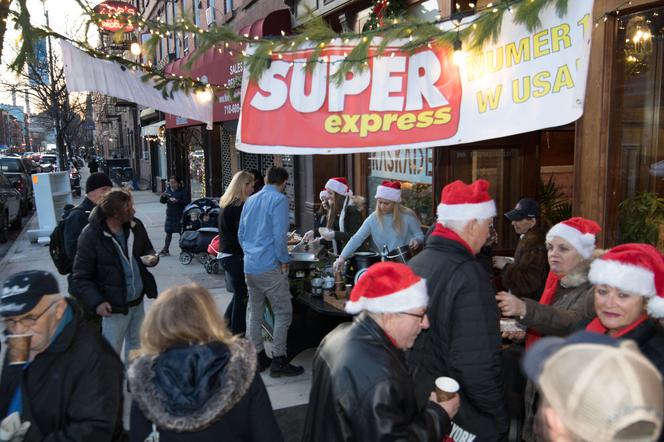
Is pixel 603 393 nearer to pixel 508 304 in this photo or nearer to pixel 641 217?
pixel 508 304

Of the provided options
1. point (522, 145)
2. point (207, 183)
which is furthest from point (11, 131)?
point (522, 145)

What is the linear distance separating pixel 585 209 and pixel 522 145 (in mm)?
1764

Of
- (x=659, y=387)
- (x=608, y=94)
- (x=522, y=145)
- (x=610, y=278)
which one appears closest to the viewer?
(x=659, y=387)

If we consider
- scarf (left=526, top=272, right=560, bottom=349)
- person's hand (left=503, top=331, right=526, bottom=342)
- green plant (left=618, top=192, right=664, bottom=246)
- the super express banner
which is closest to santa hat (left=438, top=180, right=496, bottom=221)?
the super express banner

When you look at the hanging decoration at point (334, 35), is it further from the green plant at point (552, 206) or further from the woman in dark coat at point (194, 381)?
the green plant at point (552, 206)

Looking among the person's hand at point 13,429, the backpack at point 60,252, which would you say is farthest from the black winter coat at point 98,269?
the person's hand at point 13,429

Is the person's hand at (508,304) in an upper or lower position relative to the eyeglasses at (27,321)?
lower

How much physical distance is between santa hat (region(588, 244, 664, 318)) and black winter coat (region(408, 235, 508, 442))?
0.54m

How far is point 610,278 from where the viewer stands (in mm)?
2498

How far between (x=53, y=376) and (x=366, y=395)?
131 centimetres

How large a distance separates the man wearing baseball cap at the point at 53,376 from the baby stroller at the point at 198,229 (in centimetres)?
789

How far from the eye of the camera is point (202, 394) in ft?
6.60

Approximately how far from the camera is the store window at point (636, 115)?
4461 mm

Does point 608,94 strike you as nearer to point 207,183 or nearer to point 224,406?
point 224,406
